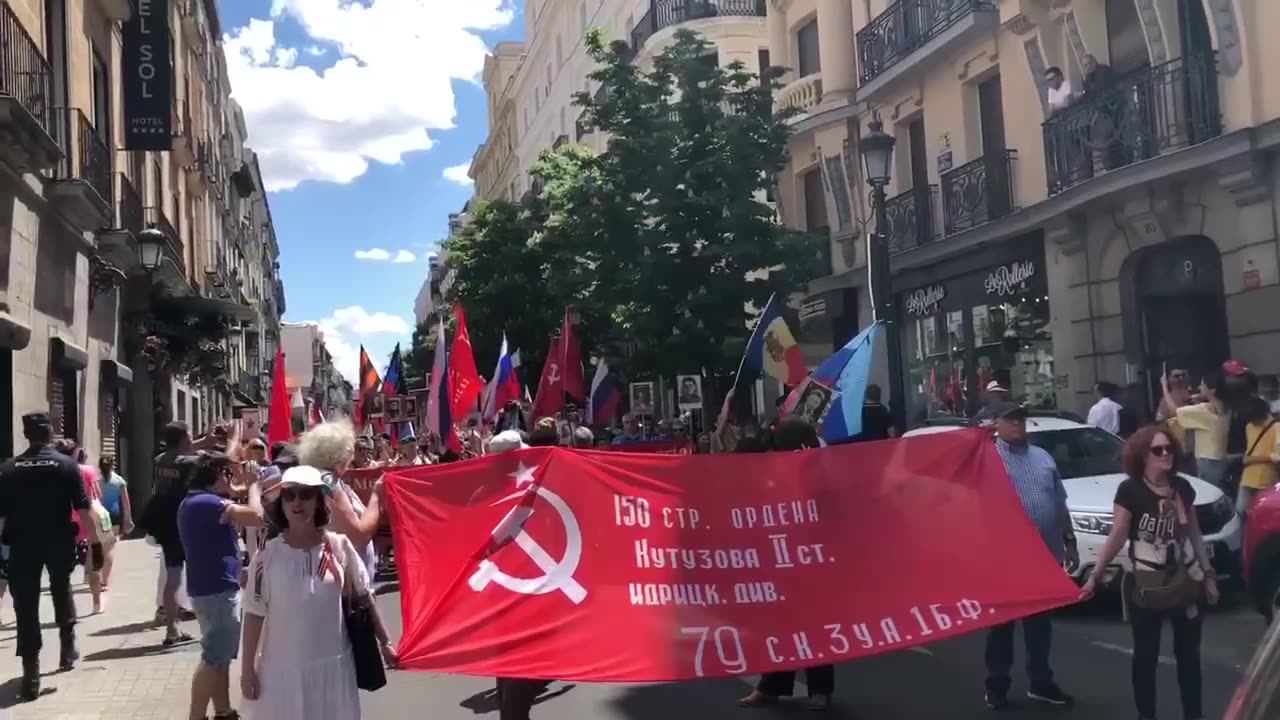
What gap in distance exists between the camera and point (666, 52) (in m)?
20.3

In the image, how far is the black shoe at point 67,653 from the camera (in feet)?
30.0

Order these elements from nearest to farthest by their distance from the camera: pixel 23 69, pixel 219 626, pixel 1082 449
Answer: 1. pixel 219 626
2. pixel 1082 449
3. pixel 23 69

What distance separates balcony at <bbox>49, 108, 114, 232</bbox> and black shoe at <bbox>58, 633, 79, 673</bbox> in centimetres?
854

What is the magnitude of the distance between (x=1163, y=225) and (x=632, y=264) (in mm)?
7756

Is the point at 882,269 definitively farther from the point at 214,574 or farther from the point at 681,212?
the point at 214,574

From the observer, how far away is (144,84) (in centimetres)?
2123

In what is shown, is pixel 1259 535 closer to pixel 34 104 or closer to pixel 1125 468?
pixel 1125 468

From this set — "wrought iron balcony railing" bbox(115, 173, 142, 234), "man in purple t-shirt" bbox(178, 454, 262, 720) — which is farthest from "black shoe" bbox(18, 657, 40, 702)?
"wrought iron balcony railing" bbox(115, 173, 142, 234)

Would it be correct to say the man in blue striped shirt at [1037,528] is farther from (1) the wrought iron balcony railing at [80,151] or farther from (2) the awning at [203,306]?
(2) the awning at [203,306]

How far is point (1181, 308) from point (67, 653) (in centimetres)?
1421

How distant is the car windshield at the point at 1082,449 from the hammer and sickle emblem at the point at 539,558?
6.41m

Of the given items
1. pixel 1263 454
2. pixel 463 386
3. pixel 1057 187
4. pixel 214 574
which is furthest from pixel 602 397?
pixel 214 574

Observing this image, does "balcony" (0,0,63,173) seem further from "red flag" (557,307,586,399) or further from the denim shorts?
the denim shorts

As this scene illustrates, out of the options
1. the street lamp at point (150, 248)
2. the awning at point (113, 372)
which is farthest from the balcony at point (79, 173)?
the awning at point (113, 372)
